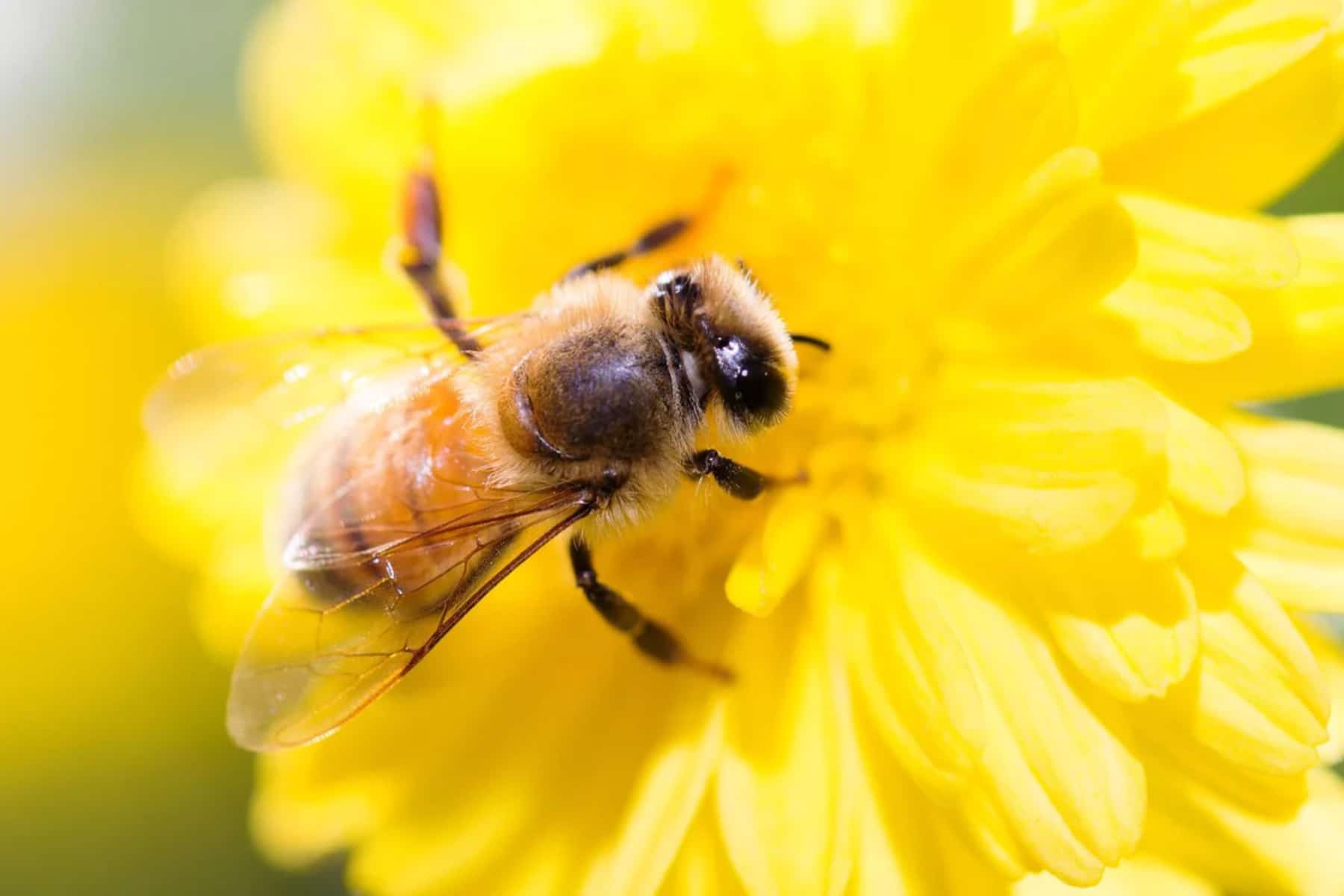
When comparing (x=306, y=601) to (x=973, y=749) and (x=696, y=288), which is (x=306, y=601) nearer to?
(x=696, y=288)

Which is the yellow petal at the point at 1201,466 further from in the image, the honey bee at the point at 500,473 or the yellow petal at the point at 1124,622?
the honey bee at the point at 500,473

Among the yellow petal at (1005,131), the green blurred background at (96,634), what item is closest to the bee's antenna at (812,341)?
the yellow petal at (1005,131)

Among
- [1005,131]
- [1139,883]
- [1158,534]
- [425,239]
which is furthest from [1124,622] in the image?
[425,239]

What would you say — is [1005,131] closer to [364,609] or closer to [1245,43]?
[1245,43]

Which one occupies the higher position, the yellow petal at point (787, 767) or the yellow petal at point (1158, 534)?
the yellow petal at point (1158, 534)

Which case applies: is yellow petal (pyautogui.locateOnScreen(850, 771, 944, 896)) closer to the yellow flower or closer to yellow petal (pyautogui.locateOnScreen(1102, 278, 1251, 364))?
the yellow flower

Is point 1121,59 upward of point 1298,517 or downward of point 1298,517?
upward

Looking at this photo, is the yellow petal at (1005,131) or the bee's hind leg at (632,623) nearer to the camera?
the yellow petal at (1005,131)
